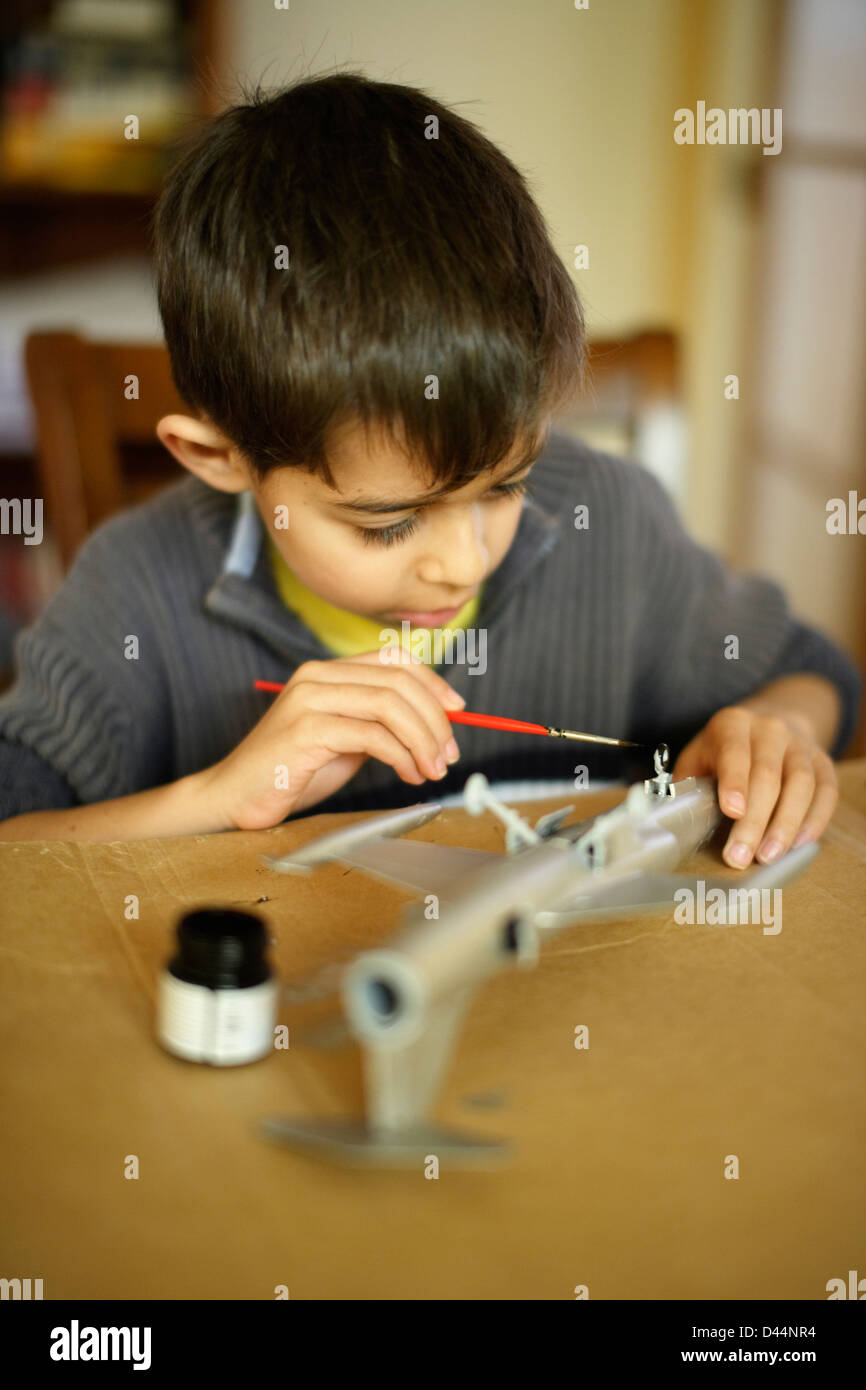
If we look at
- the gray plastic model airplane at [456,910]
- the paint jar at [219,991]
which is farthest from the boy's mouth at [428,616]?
the paint jar at [219,991]

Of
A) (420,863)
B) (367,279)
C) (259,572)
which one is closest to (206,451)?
(259,572)

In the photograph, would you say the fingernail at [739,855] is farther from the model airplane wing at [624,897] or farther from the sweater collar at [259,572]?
the sweater collar at [259,572]

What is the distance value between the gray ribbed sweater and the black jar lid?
42 cm

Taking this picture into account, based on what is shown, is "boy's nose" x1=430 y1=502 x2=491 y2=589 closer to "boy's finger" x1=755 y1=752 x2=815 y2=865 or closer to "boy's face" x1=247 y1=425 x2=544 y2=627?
"boy's face" x1=247 y1=425 x2=544 y2=627

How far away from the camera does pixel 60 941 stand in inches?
26.5

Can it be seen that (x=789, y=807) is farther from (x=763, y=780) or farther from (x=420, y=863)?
(x=420, y=863)

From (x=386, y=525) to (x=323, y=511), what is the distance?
0.05 m

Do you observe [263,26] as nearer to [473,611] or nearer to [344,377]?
[473,611]

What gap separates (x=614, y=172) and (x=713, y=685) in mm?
1999

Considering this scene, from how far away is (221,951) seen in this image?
55cm

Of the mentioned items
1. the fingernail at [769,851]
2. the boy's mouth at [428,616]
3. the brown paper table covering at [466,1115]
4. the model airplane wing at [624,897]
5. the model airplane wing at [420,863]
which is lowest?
the brown paper table covering at [466,1115]

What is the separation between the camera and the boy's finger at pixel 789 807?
788mm

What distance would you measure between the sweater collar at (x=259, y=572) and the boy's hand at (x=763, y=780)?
0.28 meters
